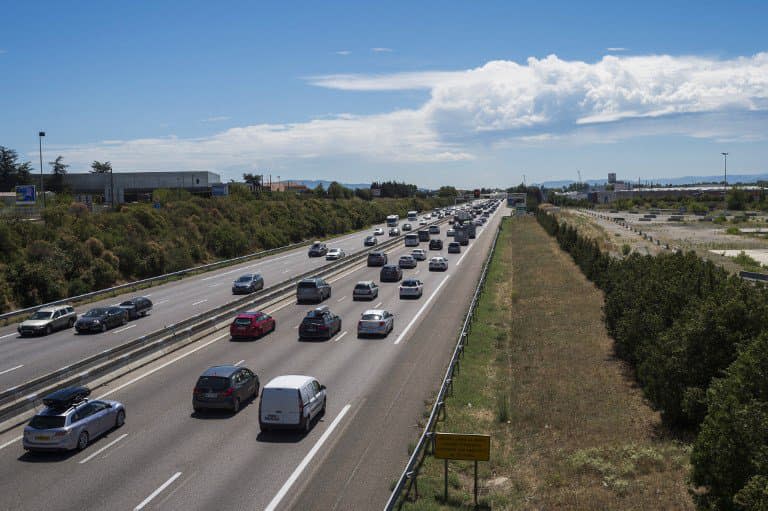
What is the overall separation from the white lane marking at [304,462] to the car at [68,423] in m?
6.20

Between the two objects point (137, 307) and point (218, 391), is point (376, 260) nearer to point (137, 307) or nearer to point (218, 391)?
point (137, 307)

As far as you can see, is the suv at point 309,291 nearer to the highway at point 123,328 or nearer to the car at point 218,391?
the highway at point 123,328

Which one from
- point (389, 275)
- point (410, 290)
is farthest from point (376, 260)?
point (410, 290)

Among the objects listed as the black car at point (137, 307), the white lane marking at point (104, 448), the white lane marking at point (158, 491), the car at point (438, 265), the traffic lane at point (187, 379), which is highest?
the car at point (438, 265)

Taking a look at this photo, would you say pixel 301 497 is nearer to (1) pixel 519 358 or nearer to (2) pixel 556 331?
(1) pixel 519 358

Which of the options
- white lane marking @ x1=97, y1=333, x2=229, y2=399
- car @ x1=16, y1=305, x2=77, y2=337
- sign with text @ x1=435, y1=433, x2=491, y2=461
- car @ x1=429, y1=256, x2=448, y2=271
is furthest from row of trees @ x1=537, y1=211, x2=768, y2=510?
car @ x1=16, y1=305, x2=77, y2=337

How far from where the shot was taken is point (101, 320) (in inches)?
1495

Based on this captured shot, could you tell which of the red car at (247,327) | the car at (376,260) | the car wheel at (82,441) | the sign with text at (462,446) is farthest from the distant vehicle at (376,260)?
the sign with text at (462,446)

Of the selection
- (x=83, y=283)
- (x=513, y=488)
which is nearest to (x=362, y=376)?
(x=513, y=488)

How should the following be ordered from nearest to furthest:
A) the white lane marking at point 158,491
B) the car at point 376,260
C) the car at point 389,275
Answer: the white lane marking at point 158,491 < the car at point 389,275 < the car at point 376,260

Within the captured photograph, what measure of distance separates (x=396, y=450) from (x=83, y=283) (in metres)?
43.7

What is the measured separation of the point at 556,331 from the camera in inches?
1417

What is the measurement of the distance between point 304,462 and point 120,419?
21.8ft

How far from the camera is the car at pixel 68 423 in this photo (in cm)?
1859
